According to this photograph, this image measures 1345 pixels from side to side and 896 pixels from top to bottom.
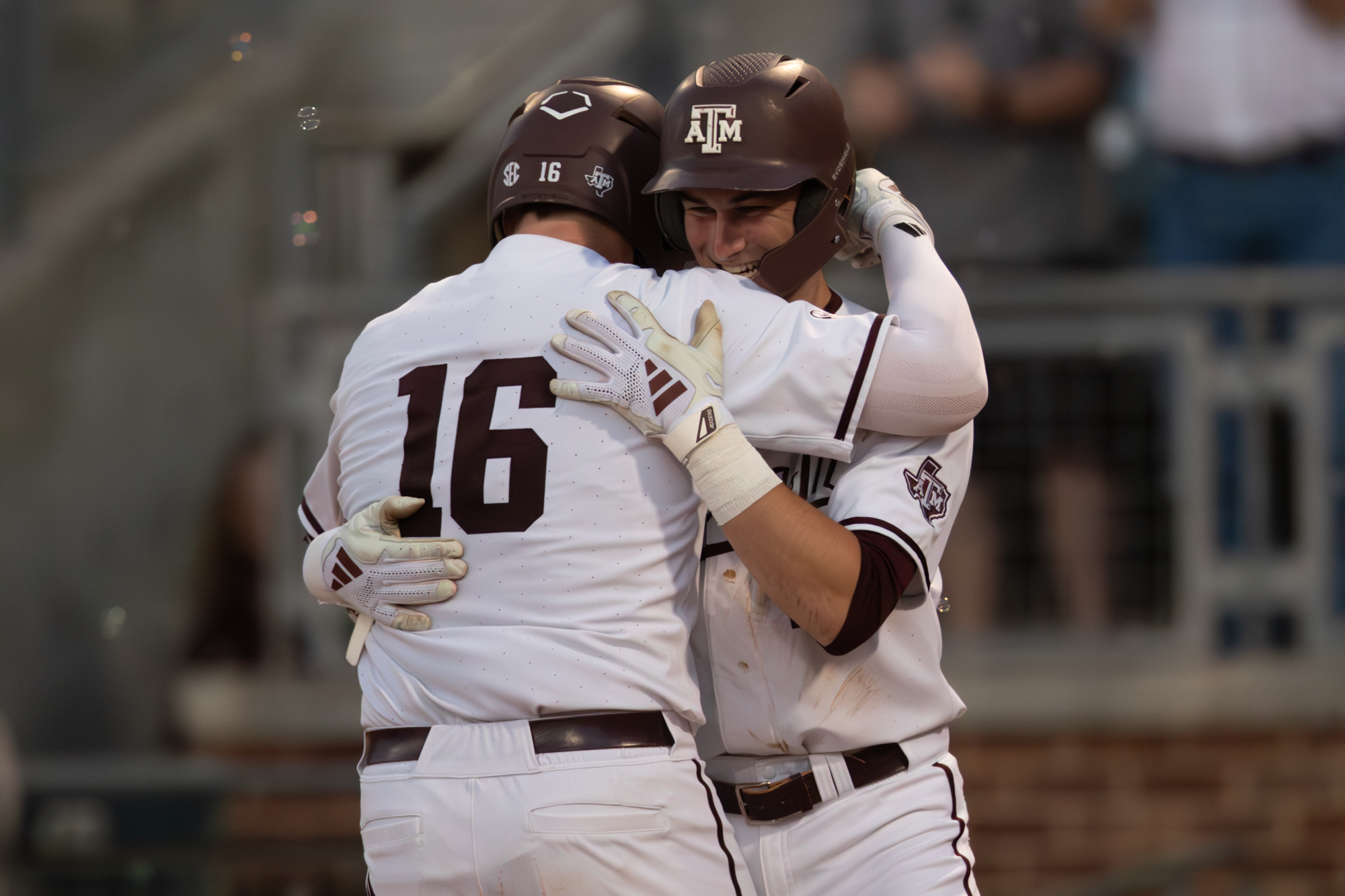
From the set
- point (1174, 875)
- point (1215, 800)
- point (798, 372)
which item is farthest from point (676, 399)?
point (1215, 800)

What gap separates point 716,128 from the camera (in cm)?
235

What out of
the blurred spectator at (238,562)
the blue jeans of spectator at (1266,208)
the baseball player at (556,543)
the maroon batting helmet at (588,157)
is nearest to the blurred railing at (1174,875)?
the blue jeans of spectator at (1266,208)

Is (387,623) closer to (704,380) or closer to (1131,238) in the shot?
(704,380)

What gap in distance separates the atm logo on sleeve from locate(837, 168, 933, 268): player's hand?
0.40 meters

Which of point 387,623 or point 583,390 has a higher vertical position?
point 583,390

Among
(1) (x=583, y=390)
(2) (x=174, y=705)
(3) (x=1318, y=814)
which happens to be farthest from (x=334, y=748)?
(1) (x=583, y=390)

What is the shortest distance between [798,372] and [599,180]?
487 millimetres

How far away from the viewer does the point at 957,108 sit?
558 centimetres

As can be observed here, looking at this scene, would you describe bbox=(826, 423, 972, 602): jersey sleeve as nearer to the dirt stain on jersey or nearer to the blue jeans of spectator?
the dirt stain on jersey

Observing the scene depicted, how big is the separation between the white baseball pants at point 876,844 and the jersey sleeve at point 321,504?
2.87 ft

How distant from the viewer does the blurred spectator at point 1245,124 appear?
5.29m

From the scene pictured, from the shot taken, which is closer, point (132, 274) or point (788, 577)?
point (788, 577)

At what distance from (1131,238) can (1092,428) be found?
2.48ft

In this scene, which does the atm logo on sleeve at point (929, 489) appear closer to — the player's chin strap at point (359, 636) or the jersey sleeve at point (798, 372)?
the jersey sleeve at point (798, 372)
